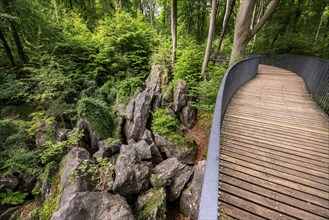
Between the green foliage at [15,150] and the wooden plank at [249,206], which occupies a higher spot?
the wooden plank at [249,206]

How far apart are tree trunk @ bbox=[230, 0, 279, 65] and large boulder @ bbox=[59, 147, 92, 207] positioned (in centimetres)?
847

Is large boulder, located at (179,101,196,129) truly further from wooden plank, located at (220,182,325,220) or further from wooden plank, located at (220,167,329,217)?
wooden plank, located at (220,182,325,220)

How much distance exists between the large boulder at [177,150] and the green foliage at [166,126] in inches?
10.6

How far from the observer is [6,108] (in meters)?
7.76

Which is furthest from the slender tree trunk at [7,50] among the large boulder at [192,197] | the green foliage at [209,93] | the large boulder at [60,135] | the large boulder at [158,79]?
the large boulder at [192,197]

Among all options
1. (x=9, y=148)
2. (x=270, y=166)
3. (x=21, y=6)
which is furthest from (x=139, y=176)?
(x=21, y=6)

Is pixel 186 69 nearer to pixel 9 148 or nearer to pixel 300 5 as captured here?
pixel 9 148

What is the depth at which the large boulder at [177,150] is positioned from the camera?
23.7 feet

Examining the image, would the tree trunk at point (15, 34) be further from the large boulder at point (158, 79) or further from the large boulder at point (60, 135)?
the large boulder at point (158, 79)

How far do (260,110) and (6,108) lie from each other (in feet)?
38.4

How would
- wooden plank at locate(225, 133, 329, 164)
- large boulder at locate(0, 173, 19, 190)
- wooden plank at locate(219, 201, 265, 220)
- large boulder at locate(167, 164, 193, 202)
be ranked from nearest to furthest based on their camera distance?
wooden plank at locate(219, 201, 265, 220), wooden plank at locate(225, 133, 329, 164), large boulder at locate(0, 173, 19, 190), large boulder at locate(167, 164, 193, 202)

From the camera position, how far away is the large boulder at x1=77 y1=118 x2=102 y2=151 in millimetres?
7840

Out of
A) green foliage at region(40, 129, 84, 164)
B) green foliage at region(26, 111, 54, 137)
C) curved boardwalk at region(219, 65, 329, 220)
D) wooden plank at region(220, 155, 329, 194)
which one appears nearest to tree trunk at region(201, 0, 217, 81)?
curved boardwalk at region(219, 65, 329, 220)

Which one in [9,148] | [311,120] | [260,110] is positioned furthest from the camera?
[9,148]
